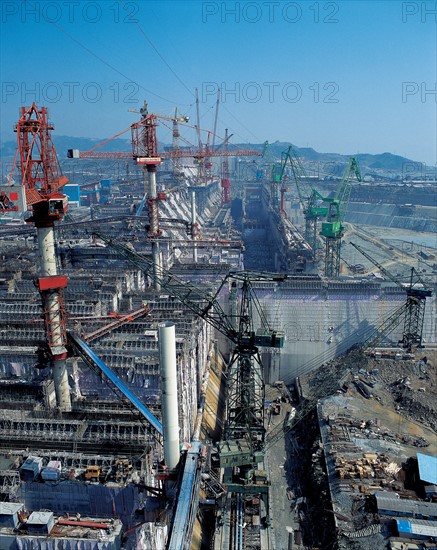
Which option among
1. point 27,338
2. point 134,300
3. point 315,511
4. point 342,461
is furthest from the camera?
point 134,300

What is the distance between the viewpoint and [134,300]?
3856 cm

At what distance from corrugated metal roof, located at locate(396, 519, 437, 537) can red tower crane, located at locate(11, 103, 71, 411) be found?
1700 centimetres

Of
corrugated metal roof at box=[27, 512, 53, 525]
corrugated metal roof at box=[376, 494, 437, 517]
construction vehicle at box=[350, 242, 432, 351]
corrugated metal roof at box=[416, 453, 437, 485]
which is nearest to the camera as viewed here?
corrugated metal roof at box=[27, 512, 53, 525]

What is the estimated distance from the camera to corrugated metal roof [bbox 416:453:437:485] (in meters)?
26.0

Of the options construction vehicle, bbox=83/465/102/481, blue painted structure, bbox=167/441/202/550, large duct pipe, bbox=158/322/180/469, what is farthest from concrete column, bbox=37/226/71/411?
blue painted structure, bbox=167/441/202/550

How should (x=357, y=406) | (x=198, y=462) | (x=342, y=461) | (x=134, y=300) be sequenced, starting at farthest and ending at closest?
1. (x=134, y=300)
2. (x=357, y=406)
3. (x=342, y=461)
4. (x=198, y=462)

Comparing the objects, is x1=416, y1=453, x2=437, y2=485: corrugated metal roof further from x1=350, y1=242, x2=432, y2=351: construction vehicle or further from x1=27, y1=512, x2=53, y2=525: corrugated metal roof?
x1=27, y1=512, x2=53, y2=525: corrugated metal roof

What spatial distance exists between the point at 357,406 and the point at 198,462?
2045cm

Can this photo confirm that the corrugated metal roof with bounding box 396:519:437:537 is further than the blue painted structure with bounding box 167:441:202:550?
Yes

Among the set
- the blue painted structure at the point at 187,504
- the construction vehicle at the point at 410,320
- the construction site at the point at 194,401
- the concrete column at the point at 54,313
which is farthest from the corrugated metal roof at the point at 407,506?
the construction vehicle at the point at 410,320

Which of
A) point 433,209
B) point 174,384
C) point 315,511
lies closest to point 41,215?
point 174,384

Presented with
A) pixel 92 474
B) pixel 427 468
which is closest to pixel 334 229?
pixel 427 468

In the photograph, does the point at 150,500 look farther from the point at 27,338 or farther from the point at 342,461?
the point at 27,338

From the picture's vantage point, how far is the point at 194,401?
30.2m
